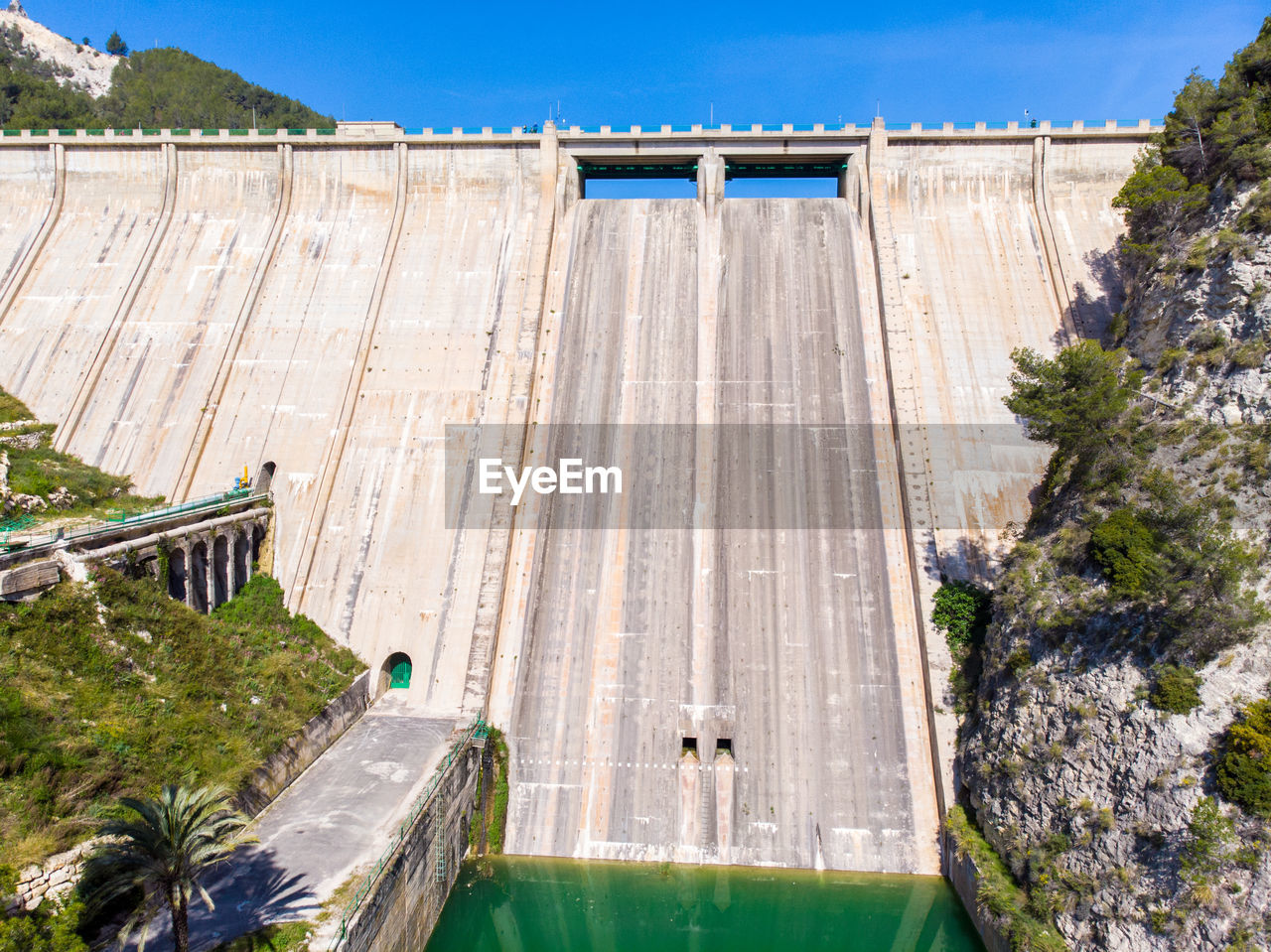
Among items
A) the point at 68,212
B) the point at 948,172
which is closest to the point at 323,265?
the point at 68,212

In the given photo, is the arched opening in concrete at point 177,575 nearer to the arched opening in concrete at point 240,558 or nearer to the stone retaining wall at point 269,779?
the arched opening in concrete at point 240,558

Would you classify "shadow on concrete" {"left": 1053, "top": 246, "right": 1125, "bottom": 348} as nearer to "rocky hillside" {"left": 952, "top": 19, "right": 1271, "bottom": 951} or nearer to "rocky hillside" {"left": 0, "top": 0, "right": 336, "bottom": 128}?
"rocky hillside" {"left": 952, "top": 19, "right": 1271, "bottom": 951}

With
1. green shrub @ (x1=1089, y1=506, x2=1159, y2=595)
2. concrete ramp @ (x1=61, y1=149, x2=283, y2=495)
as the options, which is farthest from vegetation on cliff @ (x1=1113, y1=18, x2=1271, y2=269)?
concrete ramp @ (x1=61, y1=149, x2=283, y2=495)

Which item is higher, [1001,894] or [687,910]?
[1001,894]

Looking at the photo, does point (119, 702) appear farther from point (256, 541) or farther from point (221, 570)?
point (256, 541)

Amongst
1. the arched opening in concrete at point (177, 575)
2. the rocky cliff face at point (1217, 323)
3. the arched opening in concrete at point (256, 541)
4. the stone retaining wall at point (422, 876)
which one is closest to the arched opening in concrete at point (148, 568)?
the arched opening in concrete at point (177, 575)

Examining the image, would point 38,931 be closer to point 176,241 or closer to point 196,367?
point 196,367

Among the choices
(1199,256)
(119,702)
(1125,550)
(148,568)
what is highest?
(1199,256)

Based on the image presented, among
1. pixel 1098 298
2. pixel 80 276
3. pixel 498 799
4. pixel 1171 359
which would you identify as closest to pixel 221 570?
pixel 498 799
